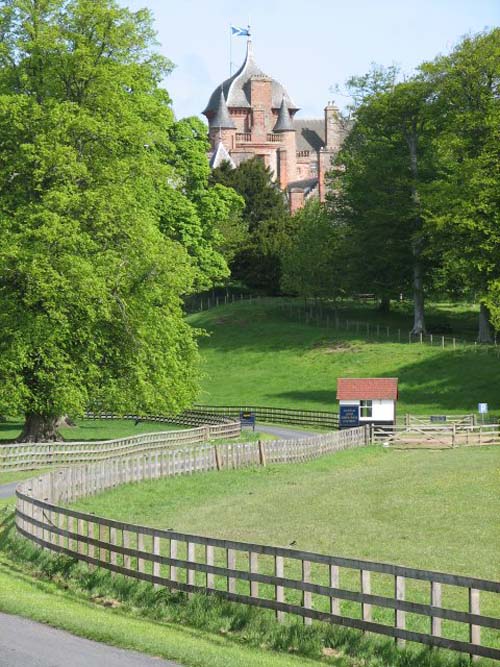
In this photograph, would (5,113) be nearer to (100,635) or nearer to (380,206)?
(100,635)

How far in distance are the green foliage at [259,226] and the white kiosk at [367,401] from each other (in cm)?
4988

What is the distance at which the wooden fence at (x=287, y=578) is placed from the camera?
1572 centimetres

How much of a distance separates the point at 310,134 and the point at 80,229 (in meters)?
151

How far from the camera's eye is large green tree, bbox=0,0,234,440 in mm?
43812

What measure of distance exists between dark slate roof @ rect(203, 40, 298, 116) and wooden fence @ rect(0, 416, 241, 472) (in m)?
134

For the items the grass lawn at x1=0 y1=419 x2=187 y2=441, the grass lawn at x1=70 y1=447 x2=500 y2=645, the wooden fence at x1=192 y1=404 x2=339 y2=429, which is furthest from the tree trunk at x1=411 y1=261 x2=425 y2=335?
the grass lawn at x1=70 y1=447 x2=500 y2=645

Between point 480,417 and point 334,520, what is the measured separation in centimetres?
3514

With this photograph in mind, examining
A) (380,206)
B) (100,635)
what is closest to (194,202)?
(380,206)

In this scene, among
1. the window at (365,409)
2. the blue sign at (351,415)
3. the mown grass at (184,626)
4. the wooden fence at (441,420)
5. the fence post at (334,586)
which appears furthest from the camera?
the blue sign at (351,415)

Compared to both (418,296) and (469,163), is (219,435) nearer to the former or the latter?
(469,163)

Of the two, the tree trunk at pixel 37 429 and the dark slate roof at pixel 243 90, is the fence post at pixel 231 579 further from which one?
the dark slate roof at pixel 243 90

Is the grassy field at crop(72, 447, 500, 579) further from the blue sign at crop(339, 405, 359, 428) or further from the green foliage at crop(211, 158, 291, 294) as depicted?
the green foliage at crop(211, 158, 291, 294)

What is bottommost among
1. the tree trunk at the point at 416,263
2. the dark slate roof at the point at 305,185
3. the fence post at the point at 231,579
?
the fence post at the point at 231,579

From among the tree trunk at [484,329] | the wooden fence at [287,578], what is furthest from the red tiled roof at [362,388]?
the wooden fence at [287,578]
